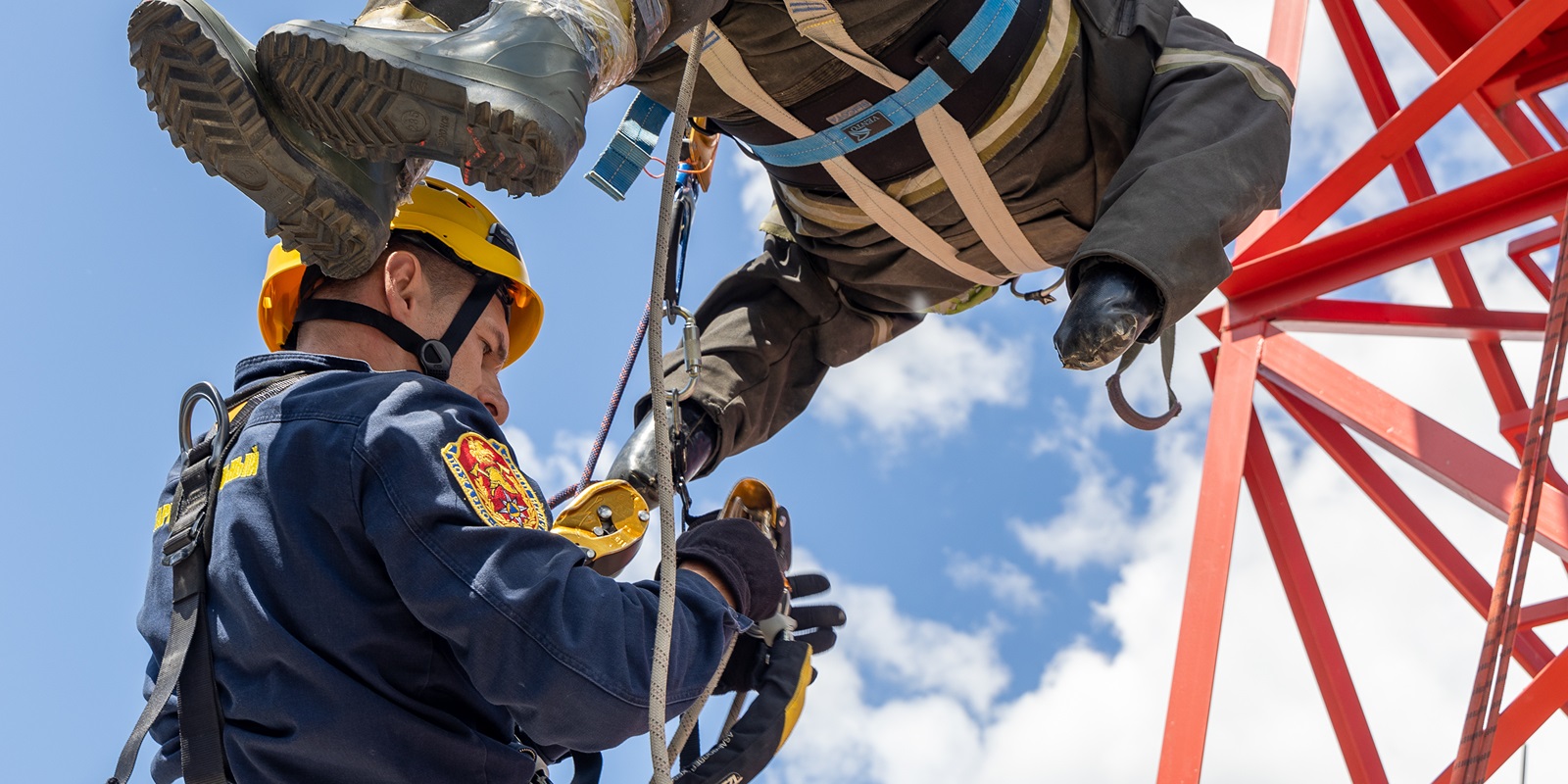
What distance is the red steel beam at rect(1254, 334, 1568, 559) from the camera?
4578mm

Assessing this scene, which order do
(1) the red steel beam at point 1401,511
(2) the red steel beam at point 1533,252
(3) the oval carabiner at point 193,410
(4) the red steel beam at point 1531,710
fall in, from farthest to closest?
(2) the red steel beam at point 1533,252 < (1) the red steel beam at point 1401,511 < (4) the red steel beam at point 1531,710 < (3) the oval carabiner at point 193,410

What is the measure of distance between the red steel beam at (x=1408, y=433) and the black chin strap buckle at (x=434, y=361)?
3.09m

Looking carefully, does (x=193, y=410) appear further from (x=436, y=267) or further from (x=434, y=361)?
(x=436, y=267)

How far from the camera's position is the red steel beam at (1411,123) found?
4.65 m

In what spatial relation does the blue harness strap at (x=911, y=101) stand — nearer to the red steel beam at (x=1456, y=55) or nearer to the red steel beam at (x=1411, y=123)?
the red steel beam at (x=1411, y=123)

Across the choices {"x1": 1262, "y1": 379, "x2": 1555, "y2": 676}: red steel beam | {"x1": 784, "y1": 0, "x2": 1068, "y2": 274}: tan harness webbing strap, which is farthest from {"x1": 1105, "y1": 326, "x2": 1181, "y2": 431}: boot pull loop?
{"x1": 1262, "y1": 379, "x2": 1555, "y2": 676}: red steel beam

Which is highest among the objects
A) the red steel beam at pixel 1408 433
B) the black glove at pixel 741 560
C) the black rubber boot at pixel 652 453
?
the red steel beam at pixel 1408 433

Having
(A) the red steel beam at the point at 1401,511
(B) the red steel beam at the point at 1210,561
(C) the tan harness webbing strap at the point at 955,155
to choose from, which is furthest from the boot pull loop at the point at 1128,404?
(A) the red steel beam at the point at 1401,511

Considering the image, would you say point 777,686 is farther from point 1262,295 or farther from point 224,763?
point 1262,295

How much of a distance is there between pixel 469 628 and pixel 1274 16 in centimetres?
425

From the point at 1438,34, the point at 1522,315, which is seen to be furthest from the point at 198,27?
the point at 1438,34

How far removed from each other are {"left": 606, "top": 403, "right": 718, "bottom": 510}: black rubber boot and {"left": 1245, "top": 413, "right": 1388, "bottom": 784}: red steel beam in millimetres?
1964

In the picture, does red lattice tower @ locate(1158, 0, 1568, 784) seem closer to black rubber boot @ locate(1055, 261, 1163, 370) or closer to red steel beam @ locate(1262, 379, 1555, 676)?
red steel beam @ locate(1262, 379, 1555, 676)

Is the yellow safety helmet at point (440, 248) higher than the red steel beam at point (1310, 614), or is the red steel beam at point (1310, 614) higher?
the red steel beam at point (1310, 614)
